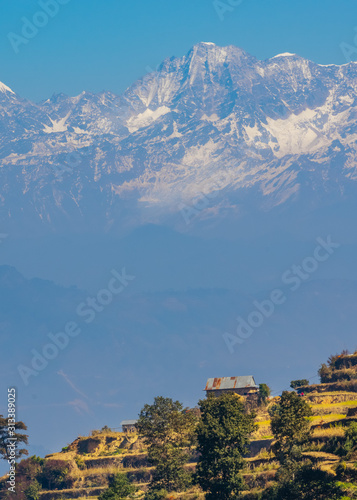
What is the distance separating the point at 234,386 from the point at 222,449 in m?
37.2

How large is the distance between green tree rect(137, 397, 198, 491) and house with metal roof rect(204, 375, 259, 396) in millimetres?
25010

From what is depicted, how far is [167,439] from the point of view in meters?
71.6

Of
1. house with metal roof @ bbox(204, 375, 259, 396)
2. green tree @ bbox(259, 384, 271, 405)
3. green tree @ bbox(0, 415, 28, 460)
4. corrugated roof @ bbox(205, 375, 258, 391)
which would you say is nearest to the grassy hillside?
green tree @ bbox(259, 384, 271, 405)

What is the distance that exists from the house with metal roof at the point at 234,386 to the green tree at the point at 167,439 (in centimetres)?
2501

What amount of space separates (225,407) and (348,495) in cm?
1510

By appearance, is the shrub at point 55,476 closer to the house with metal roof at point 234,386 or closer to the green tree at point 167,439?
the green tree at point 167,439

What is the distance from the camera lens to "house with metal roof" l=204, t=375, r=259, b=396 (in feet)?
321

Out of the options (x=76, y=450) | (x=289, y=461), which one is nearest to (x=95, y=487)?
(x=76, y=450)

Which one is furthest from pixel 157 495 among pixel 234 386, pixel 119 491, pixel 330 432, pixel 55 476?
pixel 234 386

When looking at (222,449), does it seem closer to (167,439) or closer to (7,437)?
(167,439)

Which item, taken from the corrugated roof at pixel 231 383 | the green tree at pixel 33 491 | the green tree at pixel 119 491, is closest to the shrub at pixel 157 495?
the green tree at pixel 119 491

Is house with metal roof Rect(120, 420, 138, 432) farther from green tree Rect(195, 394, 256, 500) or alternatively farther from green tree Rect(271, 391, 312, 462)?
green tree Rect(271, 391, 312, 462)

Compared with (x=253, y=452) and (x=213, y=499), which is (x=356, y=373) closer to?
(x=253, y=452)

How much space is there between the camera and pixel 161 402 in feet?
237
